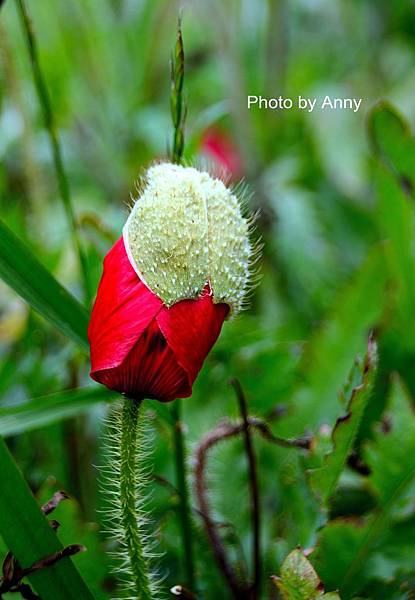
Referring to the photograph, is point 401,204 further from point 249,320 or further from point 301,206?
point 301,206

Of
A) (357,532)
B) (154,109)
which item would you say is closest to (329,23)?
(154,109)

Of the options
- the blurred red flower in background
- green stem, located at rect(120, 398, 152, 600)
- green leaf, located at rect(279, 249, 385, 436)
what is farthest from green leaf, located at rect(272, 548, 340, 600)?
the blurred red flower in background

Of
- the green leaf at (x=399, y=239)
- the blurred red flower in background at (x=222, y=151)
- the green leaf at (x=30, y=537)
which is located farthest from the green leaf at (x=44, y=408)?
the blurred red flower in background at (x=222, y=151)

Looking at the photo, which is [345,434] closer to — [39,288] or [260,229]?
[39,288]

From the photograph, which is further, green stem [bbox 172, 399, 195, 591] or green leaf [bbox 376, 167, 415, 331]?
green leaf [bbox 376, 167, 415, 331]

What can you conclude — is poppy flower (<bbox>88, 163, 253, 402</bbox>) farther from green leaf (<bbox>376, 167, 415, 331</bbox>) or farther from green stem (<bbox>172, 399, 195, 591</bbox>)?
green leaf (<bbox>376, 167, 415, 331</bbox>)

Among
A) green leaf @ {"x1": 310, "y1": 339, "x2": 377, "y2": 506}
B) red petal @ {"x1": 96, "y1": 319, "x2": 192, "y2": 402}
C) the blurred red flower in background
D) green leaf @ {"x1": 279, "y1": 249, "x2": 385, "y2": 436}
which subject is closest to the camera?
red petal @ {"x1": 96, "y1": 319, "x2": 192, "y2": 402}

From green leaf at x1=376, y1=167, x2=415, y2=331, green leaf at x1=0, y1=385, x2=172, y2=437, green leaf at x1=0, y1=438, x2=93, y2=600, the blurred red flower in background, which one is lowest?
green leaf at x1=0, y1=438, x2=93, y2=600

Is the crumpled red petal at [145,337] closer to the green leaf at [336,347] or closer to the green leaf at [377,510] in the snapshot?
the green leaf at [377,510]
